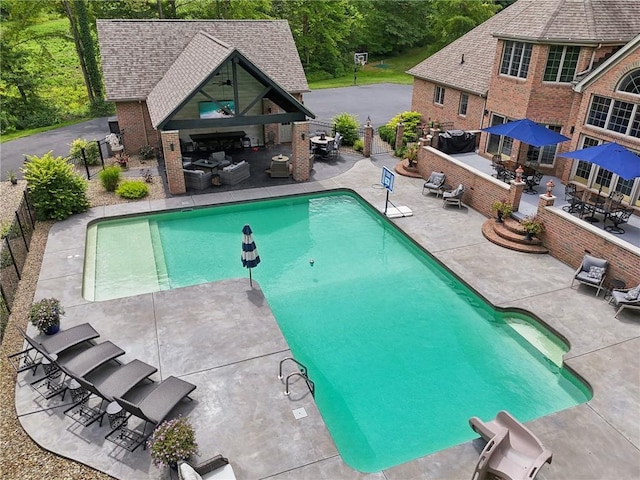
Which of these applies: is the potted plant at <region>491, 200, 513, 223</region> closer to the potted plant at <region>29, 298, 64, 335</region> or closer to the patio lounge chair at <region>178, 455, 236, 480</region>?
the patio lounge chair at <region>178, 455, 236, 480</region>

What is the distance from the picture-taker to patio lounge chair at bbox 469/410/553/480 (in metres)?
7.55

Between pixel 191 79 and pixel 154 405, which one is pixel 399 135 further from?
pixel 154 405

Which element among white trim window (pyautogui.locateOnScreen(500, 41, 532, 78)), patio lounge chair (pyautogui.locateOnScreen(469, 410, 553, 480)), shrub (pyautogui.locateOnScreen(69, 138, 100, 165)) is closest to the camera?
patio lounge chair (pyautogui.locateOnScreen(469, 410, 553, 480))

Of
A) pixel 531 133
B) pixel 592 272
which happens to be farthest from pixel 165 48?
pixel 592 272

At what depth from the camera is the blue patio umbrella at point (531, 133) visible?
57.6 ft

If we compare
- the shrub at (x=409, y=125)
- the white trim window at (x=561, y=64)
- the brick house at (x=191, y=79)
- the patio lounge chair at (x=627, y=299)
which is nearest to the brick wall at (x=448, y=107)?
the shrub at (x=409, y=125)

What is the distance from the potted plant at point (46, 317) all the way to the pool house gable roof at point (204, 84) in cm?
945

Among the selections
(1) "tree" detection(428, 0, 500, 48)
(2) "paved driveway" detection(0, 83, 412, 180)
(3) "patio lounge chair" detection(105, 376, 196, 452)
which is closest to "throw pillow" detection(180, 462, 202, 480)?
(3) "patio lounge chair" detection(105, 376, 196, 452)

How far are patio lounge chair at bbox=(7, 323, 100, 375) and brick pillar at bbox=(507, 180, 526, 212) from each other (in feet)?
45.9

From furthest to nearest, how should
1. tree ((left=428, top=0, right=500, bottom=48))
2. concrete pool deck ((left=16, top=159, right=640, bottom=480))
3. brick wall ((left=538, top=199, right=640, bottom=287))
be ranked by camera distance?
tree ((left=428, top=0, right=500, bottom=48))
brick wall ((left=538, top=199, right=640, bottom=287))
concrete pool deck ((left=16, top=159, right=640, bottom=480))

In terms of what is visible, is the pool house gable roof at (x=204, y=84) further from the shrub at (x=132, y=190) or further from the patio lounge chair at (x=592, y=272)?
the patio lounge chair at (x=592, y=272)

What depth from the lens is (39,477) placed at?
8.03 m

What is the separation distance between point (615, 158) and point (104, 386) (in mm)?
15858

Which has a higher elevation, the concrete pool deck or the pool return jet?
the pool return jet
